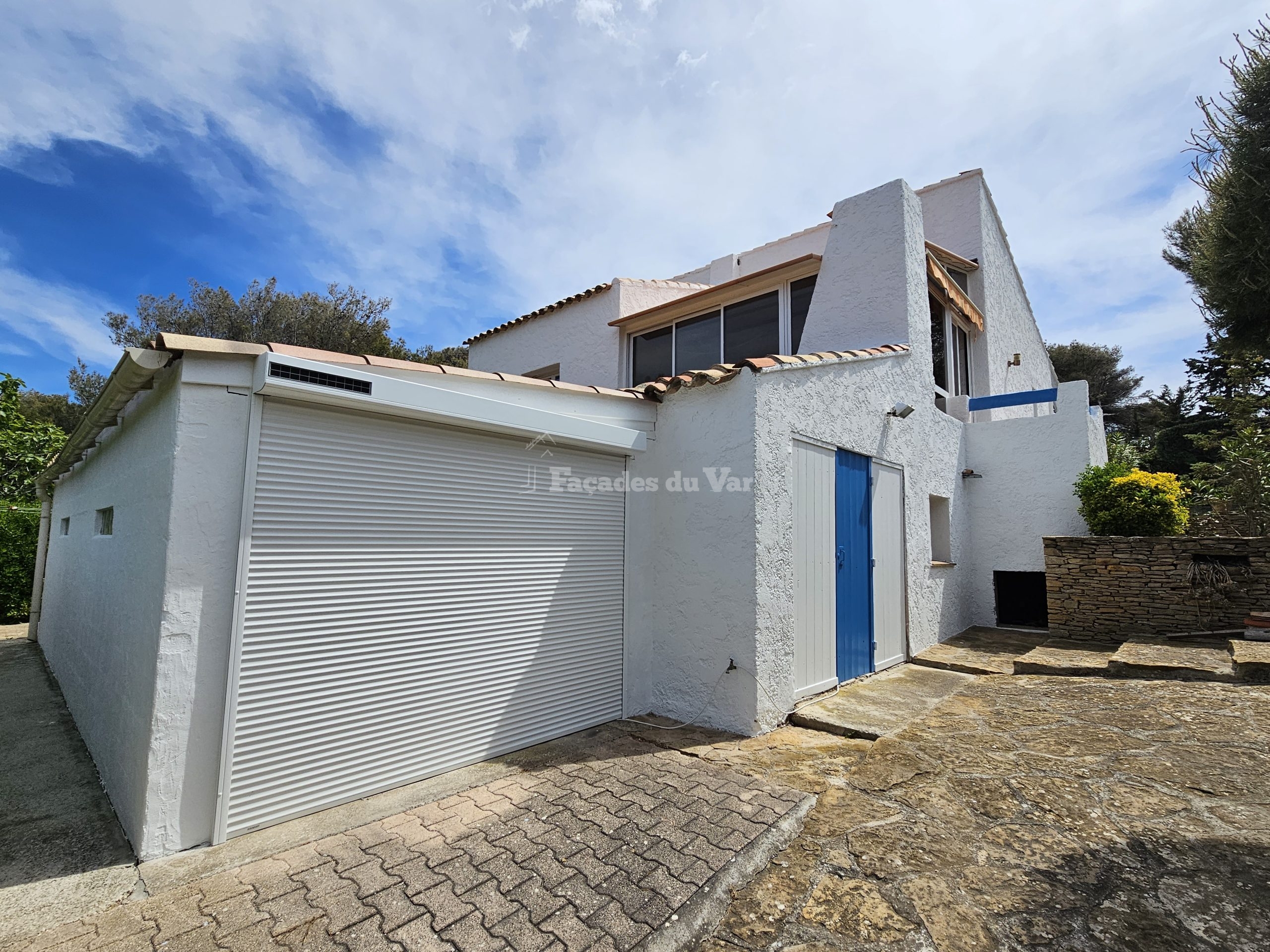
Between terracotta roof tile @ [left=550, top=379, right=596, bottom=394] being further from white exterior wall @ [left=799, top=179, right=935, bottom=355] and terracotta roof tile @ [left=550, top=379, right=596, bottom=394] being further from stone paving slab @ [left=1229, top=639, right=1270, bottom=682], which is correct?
stone paving slab @ [left=1229, top=639, right=1270, bottom=682]

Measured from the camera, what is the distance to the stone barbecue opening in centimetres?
995

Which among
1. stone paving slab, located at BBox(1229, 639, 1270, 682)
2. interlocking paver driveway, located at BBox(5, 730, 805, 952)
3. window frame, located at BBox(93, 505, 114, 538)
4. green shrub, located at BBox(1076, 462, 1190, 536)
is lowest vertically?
interlocking paver driveway, located at BBox(5, 730, 805, 952)

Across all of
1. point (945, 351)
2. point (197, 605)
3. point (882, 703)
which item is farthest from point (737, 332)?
point (197, 605)

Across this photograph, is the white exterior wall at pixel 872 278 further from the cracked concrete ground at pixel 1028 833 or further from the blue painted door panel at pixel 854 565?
the cracked concrete ground at pixel 1028 833

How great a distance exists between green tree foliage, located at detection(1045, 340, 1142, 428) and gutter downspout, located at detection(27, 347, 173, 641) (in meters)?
35.5

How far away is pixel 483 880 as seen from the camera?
2826 mm

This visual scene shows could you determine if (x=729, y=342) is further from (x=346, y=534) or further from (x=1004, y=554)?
(x=346, y=534)

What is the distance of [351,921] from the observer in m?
2.51

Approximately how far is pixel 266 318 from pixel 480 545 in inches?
818

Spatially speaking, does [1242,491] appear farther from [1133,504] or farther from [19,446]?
[19,446]

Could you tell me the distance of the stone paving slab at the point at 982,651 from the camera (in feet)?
23.4

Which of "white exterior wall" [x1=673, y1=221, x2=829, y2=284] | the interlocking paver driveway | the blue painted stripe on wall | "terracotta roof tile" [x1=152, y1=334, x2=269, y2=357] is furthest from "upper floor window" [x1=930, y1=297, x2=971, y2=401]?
"terracotta roof tile" [x1=152, y1=334, x2=269, y2=357]

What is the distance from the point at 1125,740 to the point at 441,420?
608 cm

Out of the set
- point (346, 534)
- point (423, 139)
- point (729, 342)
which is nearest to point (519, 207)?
point (423, 139)
